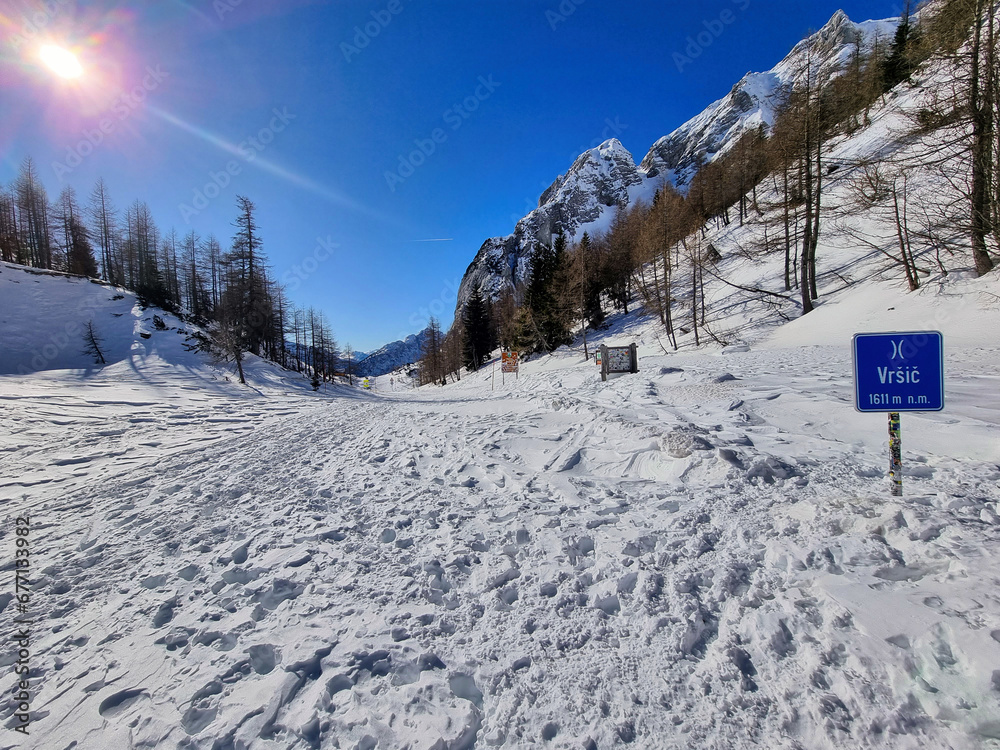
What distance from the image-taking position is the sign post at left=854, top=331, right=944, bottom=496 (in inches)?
116

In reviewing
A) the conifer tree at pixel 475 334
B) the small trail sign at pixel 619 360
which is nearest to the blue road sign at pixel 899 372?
the small trail sign at pixel 619 360

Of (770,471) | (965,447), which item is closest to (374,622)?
(770,471)

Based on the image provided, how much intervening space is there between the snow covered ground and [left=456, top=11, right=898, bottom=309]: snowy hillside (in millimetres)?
94032

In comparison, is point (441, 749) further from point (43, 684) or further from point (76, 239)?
point (76, 239)

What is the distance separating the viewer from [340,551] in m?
3.50

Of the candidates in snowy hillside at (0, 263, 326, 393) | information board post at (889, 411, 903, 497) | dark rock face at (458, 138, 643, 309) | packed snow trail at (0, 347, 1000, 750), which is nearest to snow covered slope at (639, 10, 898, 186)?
dark rock face at (458, 138, 643, 309)

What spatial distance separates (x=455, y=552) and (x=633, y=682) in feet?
5.87

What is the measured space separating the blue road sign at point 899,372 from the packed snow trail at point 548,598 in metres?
0.90

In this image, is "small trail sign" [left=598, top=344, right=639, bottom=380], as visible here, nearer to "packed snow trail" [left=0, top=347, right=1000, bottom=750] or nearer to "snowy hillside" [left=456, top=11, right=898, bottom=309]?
"packed snow trail" [left=0, top=347, right=1000, bottom=750]

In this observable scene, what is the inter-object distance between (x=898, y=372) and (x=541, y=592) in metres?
3.47

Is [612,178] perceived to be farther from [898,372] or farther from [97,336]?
[898,372]

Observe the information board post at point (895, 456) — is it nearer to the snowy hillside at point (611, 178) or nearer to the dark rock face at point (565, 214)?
the snowy hillside at point (611, 178)

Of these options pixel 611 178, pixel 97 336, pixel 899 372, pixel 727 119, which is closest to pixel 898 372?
pixel 899 372

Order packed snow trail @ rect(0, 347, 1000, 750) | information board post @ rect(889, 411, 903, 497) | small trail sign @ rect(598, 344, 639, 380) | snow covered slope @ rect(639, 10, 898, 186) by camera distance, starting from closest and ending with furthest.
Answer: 1. packed snow trail @ rect(0, 347, 1000, 750)
2. information board post @ rect(889, 411, 903, 497)
3. small trail sign @ rect(598, 344, 639, 380)
4. snow covered slope @ rect(639, 10, 898, 186)
